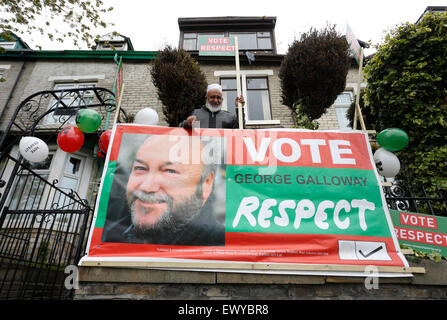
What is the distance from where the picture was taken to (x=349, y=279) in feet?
7.47

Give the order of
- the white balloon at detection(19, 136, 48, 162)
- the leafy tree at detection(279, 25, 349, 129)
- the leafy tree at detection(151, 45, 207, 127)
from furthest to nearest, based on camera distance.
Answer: the leafy tree at detection(151, 45, 207, 127) → the leafy tree at detection(279, 25, 349, 129) → the white balloon at detection(19, 136, 48, 162)

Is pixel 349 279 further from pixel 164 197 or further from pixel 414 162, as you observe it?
pixel 414 162

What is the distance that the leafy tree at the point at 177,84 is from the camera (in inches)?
235

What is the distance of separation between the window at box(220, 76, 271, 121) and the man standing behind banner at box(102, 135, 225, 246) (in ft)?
17.9

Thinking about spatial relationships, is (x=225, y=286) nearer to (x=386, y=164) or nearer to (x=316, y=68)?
(x=386, y=164)

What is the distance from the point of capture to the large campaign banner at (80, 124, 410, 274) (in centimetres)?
230

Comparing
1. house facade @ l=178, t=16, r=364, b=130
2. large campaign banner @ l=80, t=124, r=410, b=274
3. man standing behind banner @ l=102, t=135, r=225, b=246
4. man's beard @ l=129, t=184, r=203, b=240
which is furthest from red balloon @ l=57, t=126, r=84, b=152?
house facade @ l=178, t=16, r=364, b=130

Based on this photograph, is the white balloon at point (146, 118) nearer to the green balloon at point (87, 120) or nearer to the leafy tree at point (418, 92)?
the green balloon at point (87, 120)

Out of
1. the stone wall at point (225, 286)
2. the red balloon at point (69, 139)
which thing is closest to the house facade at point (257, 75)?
the red balloon at point (69, 139)

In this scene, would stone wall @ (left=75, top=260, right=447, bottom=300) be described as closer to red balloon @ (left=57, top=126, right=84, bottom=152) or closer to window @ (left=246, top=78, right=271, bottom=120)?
red balloon @ (left=57, top=126, right=84, bottom=152)

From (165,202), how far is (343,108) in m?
7.77

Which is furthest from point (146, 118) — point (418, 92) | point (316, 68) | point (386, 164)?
point (418, 92)
